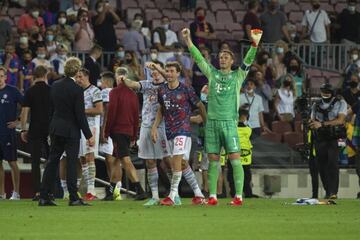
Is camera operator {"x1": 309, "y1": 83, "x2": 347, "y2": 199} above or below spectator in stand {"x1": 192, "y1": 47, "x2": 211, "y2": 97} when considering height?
below

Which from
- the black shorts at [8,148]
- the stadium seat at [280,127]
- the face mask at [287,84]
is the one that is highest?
the face mask at [287,84]

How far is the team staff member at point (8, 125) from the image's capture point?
25375 mm

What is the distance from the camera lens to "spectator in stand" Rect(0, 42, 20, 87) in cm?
3081

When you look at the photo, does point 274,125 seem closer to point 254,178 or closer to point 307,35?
point 254,178

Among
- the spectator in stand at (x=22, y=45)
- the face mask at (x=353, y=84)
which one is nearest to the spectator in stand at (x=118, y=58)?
the spectator in stand at (x=22, y=45)

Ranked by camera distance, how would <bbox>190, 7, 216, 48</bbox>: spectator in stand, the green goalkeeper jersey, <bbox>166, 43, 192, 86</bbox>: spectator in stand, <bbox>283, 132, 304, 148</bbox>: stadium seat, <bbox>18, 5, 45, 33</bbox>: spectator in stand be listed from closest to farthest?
the green goalkeeper jersey
<bbox>283, 132, 304, 148</bbox>: stadium seat
<bbox>18, 5, 45, 33</bbox>: spectator in stand
<bbox>166, 43, 192, 86</bbox>: spectator in stand
<bbox>190, 7, 216, 48</bbox>: spectator in stand

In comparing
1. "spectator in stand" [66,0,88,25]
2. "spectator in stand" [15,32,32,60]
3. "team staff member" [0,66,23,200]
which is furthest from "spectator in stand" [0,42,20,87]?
"team staff member" [0,66,23,200]

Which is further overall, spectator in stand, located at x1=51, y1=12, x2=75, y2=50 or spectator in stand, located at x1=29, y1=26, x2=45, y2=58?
spectator in stand, located at x1=51, y1=12, x2=75, y2=50

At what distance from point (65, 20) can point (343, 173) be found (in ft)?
25.2

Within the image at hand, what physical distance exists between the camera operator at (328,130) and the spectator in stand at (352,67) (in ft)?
30.4

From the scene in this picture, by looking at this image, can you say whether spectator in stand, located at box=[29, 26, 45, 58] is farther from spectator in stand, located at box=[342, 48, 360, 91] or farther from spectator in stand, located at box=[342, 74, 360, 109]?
spectator in stand, located at box=[342, 48, 360, 91]

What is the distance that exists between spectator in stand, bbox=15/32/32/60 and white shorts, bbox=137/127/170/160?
9.68 meters

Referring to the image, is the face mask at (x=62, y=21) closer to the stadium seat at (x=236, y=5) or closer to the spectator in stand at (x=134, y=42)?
the spectator in stand at (x=134, y=42)

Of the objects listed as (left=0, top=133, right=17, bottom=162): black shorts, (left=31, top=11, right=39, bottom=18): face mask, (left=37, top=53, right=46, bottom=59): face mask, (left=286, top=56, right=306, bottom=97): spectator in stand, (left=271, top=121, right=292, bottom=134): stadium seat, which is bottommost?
(left=0, top=133, right=17, bottom=162): black shorts
